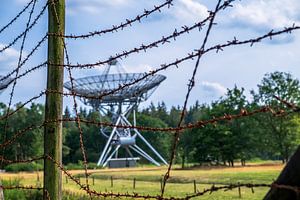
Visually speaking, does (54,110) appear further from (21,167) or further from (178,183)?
(21,167)

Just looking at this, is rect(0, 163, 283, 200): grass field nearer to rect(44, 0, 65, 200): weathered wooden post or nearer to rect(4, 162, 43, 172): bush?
rect(44, 0, 65, 200): weathered wooden post

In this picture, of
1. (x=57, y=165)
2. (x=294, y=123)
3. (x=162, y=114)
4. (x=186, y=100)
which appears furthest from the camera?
(x=162, y=114)

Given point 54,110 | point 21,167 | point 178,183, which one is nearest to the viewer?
point 54,110

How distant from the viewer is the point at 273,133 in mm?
51656

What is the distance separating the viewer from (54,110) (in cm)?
220

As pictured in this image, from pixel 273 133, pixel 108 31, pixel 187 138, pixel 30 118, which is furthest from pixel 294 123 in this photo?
pixel 108 31

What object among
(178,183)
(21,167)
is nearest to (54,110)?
(178,183)

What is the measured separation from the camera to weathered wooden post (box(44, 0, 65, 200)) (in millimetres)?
2172

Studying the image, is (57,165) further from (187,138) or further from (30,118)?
(30,118)

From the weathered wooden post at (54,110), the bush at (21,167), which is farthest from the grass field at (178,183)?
the bush at (21,167)

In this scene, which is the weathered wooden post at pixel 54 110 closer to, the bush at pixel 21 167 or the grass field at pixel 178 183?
the grass field at pixel 178 183

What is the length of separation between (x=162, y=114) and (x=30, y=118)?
43.0 metres

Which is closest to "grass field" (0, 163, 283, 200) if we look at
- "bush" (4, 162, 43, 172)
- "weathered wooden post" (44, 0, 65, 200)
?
"weathered wooden post" (44, 0, 65, 200)

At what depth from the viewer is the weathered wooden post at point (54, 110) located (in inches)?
85.5
